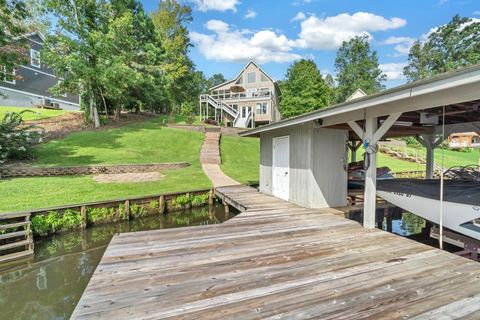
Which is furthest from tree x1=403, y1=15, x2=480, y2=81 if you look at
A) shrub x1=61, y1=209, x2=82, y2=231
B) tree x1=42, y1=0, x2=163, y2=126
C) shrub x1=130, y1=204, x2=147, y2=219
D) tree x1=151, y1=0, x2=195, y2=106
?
shrub x1=61, y1=209, x2=82, y2=231

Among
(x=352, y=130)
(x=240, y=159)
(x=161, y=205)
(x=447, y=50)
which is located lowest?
(x=161, y=205)

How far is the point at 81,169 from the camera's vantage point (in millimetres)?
12945

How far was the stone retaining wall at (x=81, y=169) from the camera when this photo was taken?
11602 millimetres

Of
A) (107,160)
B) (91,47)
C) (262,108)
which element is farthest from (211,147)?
(262,108)

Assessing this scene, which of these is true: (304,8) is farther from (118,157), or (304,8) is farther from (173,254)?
(173,254)

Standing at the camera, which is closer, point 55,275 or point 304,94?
point 55,275

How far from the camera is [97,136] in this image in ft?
64.3

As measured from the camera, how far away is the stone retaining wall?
38.1 feet

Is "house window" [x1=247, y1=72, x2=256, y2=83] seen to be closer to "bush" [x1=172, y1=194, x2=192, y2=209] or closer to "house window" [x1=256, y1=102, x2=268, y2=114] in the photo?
"house window" [x1=256, y1=102, x2=268, y2=114]

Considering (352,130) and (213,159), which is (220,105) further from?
(352,130)

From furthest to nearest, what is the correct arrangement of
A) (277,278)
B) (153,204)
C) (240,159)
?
(240,159) → (153,204) → (277,278)

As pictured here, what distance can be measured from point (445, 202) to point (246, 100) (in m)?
28.5

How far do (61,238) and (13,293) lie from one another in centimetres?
280

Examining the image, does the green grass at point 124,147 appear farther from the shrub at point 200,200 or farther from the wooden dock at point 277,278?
A: the wooden dock at point 277,278
